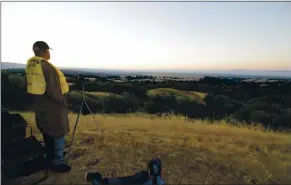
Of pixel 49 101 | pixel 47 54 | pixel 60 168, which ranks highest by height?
Result: pixel 47 54

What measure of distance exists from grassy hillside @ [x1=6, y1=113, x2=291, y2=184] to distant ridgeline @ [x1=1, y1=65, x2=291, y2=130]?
14 centimetres

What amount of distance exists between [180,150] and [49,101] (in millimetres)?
1824

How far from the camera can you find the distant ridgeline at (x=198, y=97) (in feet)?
14.0

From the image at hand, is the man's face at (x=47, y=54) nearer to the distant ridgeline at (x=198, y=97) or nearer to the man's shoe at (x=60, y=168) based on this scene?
the distant ridgeline at (x=198, y=97)

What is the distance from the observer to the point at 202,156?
4.04 m

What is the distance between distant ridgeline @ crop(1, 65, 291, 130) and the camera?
425 centimetres

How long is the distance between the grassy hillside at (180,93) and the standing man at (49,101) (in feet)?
4.10

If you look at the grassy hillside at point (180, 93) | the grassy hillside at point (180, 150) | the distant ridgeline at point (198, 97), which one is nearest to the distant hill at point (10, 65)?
the grassy hillside at point (180, 150)

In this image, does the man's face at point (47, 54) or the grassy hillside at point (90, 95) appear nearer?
the man's face at point (47, 54)

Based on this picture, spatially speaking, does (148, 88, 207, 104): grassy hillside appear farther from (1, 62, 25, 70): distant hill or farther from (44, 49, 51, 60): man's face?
(1, 62, 25, 70): distant hill

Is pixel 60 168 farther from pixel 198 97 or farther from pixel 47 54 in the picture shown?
pixel 198 97

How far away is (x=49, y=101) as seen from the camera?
3.72 m

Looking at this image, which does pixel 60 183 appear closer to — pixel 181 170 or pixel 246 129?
pixel 181 170

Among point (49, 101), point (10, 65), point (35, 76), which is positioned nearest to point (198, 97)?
point (49, 101)
